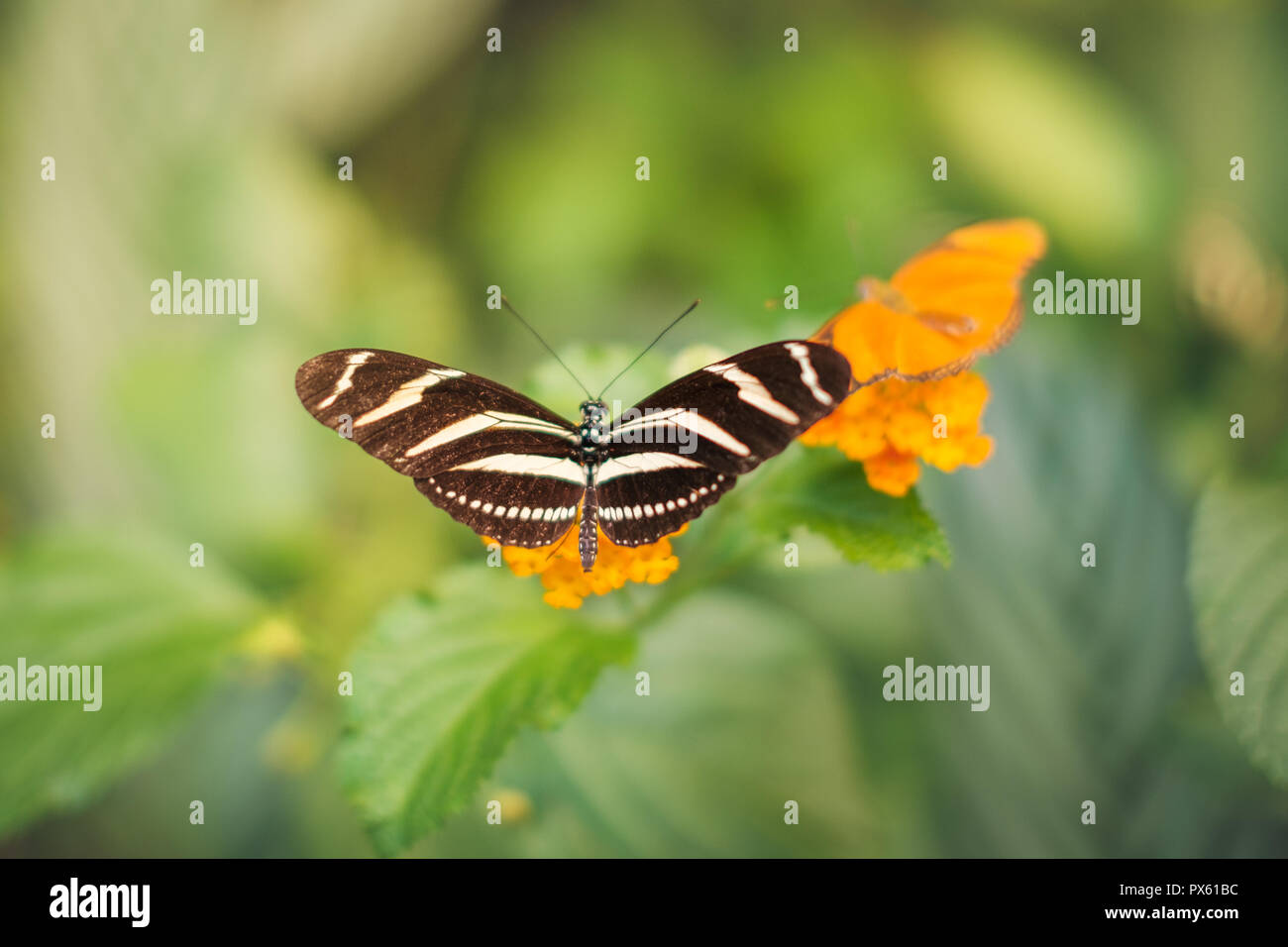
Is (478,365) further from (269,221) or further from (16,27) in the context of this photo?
(16,27)

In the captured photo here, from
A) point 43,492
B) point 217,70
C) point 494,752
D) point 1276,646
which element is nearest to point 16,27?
point 217,70

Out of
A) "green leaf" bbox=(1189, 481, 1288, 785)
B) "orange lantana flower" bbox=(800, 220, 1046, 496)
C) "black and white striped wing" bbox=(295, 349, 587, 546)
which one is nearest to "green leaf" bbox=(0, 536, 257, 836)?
"black and white striped wing" bbox=(295, 349, 587, 546)
